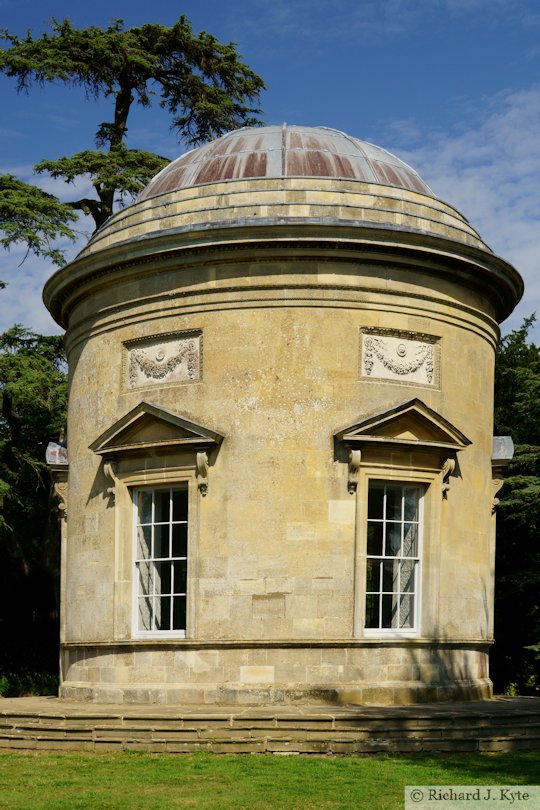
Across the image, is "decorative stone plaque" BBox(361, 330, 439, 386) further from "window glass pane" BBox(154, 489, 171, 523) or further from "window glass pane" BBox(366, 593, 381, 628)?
"window glass pane" BBox(154, 489, 171, 523)

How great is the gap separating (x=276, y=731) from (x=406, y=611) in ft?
15.2

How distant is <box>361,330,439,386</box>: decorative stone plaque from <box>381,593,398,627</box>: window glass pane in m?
3.47

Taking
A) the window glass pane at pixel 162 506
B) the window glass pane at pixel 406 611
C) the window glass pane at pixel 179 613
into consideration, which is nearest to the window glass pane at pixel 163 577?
the window glass pane at pixel 179 613

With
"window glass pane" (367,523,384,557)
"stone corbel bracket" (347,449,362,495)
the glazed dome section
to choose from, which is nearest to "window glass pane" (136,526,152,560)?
"stone corbel bracket" (347,449,362,495)

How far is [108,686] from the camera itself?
18.5m

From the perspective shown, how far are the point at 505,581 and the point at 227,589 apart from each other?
428 inches

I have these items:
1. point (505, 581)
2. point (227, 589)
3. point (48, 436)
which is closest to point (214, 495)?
point (227, 589)

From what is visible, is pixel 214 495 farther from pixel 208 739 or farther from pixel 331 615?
pixel 208 739

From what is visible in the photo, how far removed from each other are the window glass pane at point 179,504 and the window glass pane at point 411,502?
3.51 meters

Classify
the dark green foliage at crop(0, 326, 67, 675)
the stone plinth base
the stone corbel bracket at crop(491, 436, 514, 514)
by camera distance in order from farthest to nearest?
the dark green foliage at crop(0, 326, 67, 675) → the stone corbel bracket at crop(491, 436, 514, 514) → the stone plinth base

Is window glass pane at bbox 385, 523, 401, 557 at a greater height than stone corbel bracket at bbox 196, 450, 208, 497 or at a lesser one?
lesser

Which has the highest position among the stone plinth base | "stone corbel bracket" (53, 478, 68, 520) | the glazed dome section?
the glazed dome section

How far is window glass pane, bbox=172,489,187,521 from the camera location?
18.5 m

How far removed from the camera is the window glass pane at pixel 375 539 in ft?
60.3
